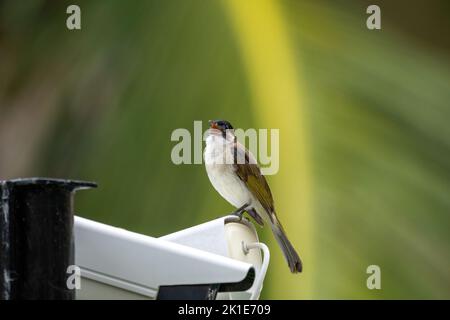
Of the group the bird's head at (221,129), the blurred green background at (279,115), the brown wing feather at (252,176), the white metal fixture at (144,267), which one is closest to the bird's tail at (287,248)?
the blurred green background at (279,115)

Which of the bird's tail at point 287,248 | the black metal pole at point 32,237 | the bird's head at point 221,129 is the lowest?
the bird's tail at point 287,248

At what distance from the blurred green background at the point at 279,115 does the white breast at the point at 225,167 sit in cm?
45

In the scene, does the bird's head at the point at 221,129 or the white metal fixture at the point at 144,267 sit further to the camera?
the bird's head at the point at 221,129

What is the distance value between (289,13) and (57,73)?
90 centimetres

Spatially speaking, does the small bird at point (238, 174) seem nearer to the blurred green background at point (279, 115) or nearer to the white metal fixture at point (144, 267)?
the blurred green background at point (279, 115)

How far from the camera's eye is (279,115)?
3.77 m

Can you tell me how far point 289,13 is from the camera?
4090mm

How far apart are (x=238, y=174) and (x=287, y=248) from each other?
84 cm

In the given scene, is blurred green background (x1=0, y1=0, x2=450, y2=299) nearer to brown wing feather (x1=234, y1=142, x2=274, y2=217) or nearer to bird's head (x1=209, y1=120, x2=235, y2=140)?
bird's head (x1=209, y1=120, x2=235, y2=140)

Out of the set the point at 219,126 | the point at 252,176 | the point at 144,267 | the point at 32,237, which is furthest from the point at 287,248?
the point at 32,237

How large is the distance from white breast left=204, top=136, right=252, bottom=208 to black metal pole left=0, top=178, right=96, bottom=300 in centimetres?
230

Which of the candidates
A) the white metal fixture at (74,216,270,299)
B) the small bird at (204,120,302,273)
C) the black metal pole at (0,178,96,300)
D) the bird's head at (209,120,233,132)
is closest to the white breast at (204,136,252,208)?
the small bird at (204,120,302,273)

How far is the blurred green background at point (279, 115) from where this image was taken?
3.77 metres
